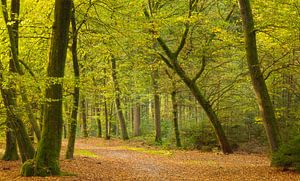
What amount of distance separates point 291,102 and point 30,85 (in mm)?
14488

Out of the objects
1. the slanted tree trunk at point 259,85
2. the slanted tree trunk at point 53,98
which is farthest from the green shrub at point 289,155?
the slanted tree trunk at point 53,98

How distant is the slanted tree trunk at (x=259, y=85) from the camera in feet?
39.4

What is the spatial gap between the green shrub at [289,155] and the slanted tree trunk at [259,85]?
2.44 ft

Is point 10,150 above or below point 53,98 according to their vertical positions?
below

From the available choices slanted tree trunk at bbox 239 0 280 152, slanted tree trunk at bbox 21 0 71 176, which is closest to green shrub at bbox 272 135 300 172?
slanted tree trunk at bbox 239 0 280 152

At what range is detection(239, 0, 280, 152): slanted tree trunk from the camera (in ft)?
39.4

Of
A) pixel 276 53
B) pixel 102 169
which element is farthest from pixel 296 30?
pixel 102 169

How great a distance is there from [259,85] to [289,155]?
251cm

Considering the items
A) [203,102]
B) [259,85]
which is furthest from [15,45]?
[203,102]

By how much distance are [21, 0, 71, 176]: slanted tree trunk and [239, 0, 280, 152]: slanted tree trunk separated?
593cm

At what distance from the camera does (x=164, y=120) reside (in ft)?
126

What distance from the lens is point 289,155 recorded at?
10930 millimetres

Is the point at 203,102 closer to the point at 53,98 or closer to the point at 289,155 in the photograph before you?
the point at 289,155

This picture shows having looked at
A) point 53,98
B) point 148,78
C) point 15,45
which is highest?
point 148,78
